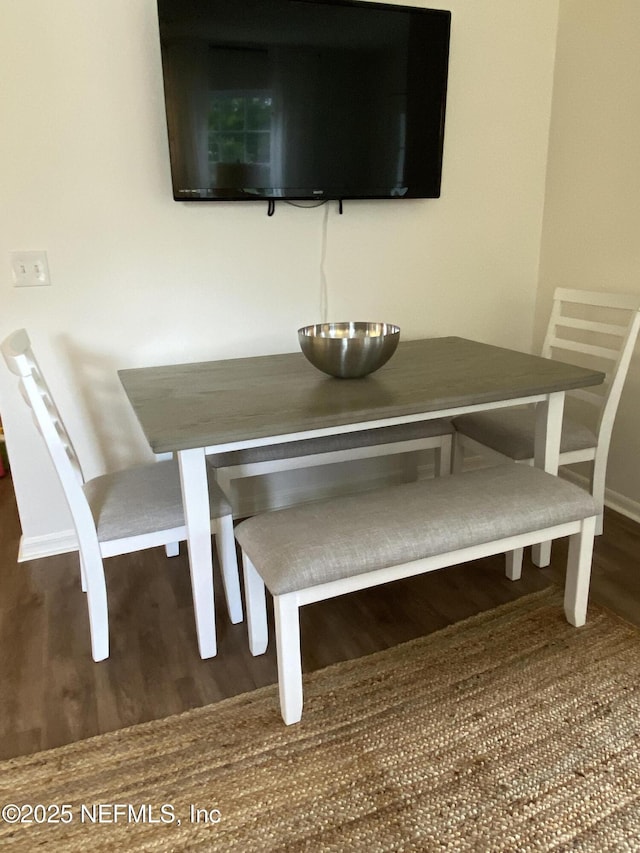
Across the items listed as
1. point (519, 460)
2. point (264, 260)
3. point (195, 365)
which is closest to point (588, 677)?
point (519, 460)

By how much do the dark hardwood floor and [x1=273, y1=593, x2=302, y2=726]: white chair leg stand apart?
7.2 inches

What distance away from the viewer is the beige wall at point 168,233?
1.97 m

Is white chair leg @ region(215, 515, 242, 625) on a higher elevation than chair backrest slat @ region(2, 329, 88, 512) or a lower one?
lower

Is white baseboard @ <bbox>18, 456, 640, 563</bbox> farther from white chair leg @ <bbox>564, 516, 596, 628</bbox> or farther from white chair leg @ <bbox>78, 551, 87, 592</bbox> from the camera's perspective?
white chair leg @ <bbox>564, 516, 596, 628</bbox>

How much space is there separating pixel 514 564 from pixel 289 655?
3.10 ft

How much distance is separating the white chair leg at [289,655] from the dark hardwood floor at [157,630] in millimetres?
182

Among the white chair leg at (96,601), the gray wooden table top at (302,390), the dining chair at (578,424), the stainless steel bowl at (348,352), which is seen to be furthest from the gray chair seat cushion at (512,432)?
the white chair leg at (96,601)

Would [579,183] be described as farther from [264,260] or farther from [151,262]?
[151,262]

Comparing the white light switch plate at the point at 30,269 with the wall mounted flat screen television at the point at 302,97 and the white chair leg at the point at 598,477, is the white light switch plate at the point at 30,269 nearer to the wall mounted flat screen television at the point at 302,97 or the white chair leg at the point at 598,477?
the wall mounted flat screen television at the point at 302,97

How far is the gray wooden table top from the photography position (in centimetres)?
150

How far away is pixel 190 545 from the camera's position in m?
1.61

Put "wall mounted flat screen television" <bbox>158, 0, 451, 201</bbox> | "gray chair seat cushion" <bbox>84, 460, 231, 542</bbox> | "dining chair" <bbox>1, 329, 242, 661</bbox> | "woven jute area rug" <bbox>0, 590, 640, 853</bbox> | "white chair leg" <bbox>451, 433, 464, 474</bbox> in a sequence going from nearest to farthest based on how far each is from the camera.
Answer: "woven jute area rug" <bbox>0, 590, 640, 853</bbox>, "dining chair" <bbox>1, 329, 242, 661</bbox>, "gray chair seat cushion" <bbox>84, 460, 231, 542</bbox>, "wall mounted flat screen television" <bbox>158, 0, 451, 201</bbox>, "white chair leg" <bbox>451, 433, 464, 474</bbox>

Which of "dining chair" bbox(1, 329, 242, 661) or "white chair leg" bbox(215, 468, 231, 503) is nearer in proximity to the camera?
"dining chair" bbox(1, 329, 242, 661)

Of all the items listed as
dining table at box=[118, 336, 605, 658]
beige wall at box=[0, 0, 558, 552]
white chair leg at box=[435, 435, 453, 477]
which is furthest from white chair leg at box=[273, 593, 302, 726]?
beige wall at box=[0, 0, 558, 552]
